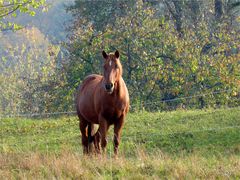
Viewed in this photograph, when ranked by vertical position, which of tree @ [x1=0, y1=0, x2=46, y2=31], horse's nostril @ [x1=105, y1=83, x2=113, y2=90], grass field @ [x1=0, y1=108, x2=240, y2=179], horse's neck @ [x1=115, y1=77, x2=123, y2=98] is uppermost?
tree @ [x1=0, y1=0, x2=46, y2=31]

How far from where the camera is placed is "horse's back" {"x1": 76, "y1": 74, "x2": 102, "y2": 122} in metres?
11.5

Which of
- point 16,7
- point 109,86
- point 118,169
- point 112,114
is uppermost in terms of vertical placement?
point 16,7

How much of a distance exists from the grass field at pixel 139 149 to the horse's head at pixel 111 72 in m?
1.44

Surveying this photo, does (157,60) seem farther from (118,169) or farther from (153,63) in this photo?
(118,169)

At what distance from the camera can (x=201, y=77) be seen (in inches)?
885

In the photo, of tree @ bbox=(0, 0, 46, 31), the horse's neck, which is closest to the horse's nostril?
the horse's neck

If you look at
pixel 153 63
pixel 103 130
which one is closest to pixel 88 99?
pixel 103 130

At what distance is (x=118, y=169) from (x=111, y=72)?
248cm

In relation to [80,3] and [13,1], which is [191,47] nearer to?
[80,3]

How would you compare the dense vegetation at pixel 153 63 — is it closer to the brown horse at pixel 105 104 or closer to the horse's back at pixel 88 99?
the horse's back at pixel 88 99

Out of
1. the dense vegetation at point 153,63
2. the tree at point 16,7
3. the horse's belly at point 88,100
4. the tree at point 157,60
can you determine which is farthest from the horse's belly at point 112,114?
the tree at point 157,60

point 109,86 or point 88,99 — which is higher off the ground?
point 109,86

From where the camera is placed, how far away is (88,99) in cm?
1170

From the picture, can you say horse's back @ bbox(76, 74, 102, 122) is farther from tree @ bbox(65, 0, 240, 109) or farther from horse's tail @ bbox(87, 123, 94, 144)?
tree @ bbox(65, 0, 240, 109)
